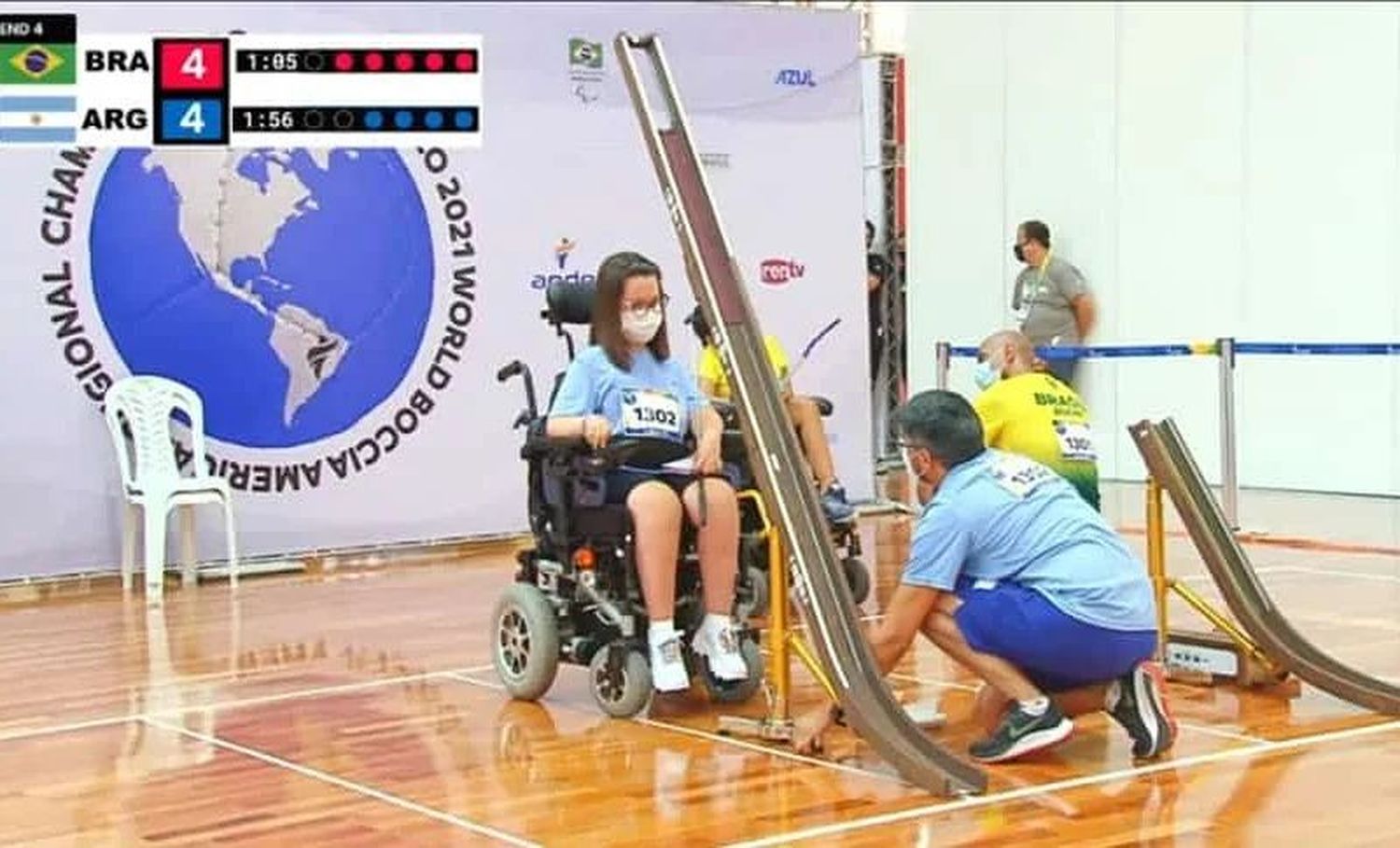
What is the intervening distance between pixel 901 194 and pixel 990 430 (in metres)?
8.67

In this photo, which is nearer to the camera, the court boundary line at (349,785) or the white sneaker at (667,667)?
the court boundary line at (349,785)

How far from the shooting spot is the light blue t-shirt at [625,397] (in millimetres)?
6066

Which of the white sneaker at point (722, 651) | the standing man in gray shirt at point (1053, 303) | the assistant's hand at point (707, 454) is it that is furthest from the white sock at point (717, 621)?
the standing man in gray shirt at point (1053, 303)

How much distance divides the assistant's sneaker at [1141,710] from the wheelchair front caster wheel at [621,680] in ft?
4.00

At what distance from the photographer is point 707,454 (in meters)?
6.17

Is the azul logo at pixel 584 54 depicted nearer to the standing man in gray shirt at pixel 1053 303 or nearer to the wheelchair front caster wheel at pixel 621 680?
the standing man in gray shirt at pixel 1053 303

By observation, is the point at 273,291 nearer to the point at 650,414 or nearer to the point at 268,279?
the point at 268,279

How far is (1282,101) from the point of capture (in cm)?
1243

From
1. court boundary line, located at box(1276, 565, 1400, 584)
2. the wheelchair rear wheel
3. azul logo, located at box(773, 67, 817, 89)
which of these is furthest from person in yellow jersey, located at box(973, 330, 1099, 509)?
azul logo, located at box(773, 67, 817, 89)

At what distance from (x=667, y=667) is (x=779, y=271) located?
19.0 feet

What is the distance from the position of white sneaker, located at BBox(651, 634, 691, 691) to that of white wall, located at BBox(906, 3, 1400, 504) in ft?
23.4

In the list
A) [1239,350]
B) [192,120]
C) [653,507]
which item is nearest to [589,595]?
[653,507]

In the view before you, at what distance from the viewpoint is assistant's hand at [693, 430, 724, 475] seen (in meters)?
6.12
